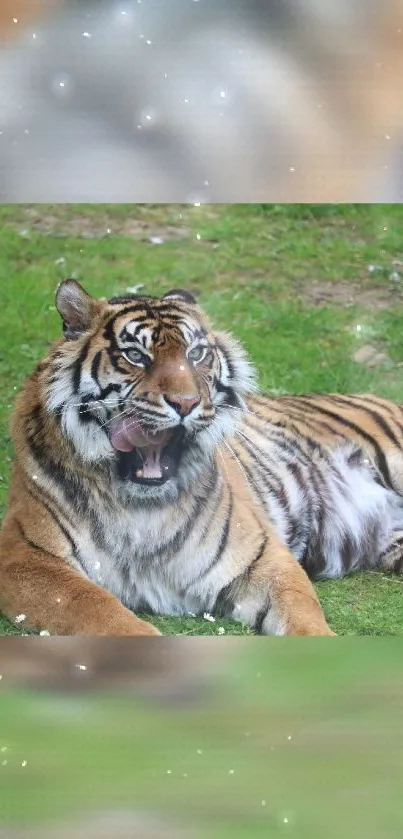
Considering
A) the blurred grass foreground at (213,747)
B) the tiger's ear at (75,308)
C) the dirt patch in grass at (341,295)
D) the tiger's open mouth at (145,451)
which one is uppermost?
the dirt patch in grass at (341,295)

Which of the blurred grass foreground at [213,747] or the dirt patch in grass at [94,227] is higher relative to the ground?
the dirt patch in grass at [94,227]

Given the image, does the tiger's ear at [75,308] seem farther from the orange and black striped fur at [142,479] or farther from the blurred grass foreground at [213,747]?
the blurred grass foreground at [213,747]

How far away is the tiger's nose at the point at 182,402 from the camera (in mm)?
2652

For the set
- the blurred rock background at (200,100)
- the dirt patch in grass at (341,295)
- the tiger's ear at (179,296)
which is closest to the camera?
the blurred rock background at (200,100)

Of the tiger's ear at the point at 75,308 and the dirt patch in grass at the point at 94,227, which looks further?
the dirt patch in grass at the point at 94,227

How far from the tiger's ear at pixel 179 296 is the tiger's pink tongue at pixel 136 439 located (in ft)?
1.01

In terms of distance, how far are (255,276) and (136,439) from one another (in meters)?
0.52

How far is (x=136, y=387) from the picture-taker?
8.76 ft

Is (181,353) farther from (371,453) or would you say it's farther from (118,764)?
(118,764)

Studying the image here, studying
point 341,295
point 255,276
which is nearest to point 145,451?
point 255,276

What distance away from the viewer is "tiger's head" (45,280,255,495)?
2.67 meters

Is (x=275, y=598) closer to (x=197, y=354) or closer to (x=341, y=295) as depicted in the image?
(x=197, y=354)

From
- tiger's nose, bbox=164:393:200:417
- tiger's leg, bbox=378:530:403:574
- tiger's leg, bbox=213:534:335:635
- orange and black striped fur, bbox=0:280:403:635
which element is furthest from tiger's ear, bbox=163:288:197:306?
tiger's leg, bbox=378:530:403:574

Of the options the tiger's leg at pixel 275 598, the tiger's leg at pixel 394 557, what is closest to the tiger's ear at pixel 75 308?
the tiger's leg at pixel 275 598
